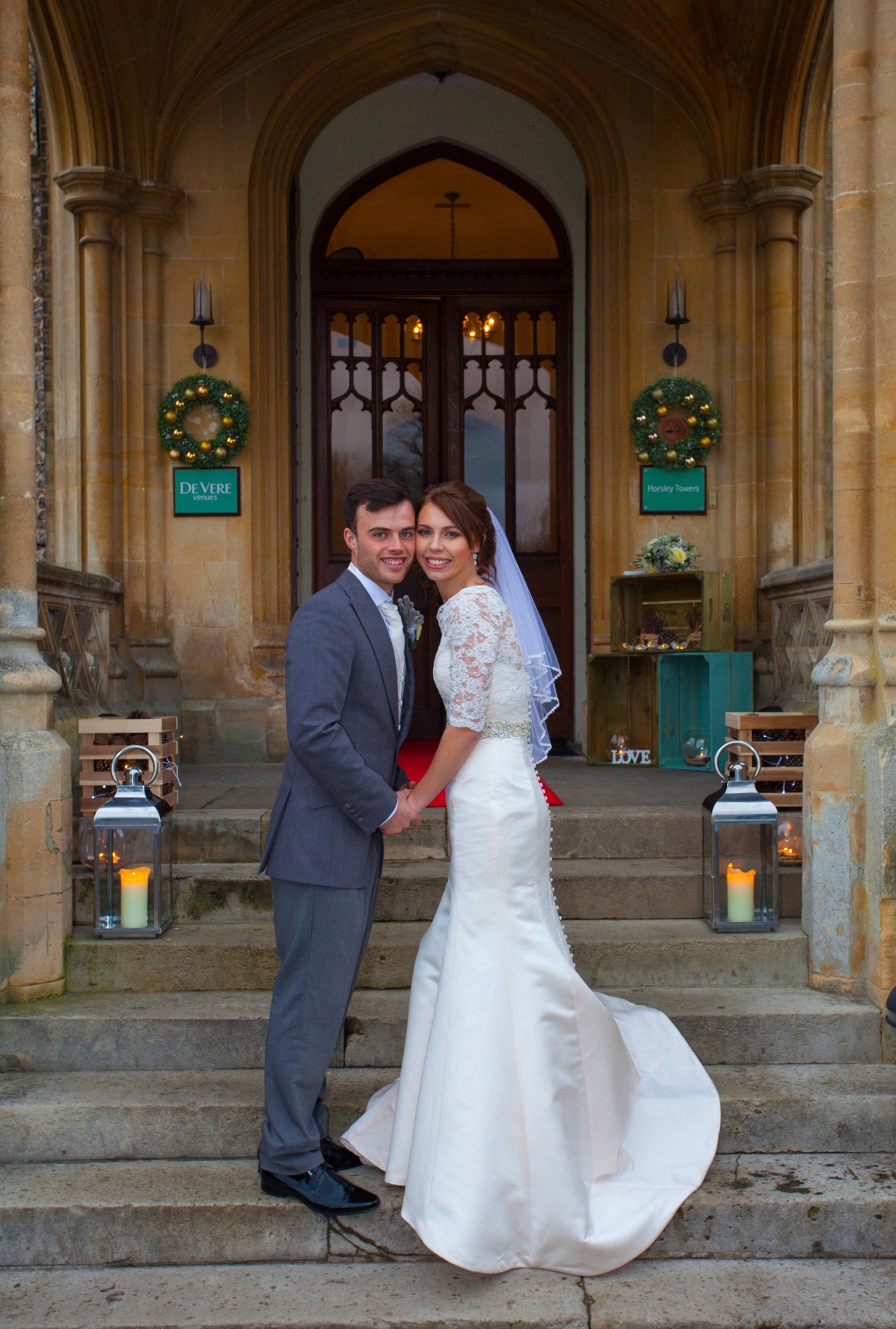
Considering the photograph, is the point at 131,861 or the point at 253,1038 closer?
the point at 253,1038

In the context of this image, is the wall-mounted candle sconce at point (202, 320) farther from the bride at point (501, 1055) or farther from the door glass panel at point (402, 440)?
the bride at point (501, 1055)

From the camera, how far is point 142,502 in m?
7.96

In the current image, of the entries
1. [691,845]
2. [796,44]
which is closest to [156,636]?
[691,845]

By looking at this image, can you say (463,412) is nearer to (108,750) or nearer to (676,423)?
(676,423)

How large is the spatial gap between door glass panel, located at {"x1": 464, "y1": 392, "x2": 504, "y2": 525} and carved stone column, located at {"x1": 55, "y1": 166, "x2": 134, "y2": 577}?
2.45 meters

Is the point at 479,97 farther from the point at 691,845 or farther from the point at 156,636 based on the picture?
the point at 691,845

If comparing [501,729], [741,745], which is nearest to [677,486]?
[741,745]

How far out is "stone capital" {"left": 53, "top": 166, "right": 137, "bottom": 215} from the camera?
25.0 feet

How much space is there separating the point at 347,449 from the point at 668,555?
8.30 feet

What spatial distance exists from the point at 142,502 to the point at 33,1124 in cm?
481

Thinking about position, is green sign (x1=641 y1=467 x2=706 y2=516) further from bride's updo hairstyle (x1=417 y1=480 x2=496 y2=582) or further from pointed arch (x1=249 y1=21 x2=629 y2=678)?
bride's updo hairstyle (x1=417 y1=480 x2=496 y2=582)

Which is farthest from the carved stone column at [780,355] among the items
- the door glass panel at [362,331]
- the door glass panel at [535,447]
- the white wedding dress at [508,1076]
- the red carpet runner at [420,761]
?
the white wedding dress at [508,1076]

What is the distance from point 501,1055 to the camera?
329 cm

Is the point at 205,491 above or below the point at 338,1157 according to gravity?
above
